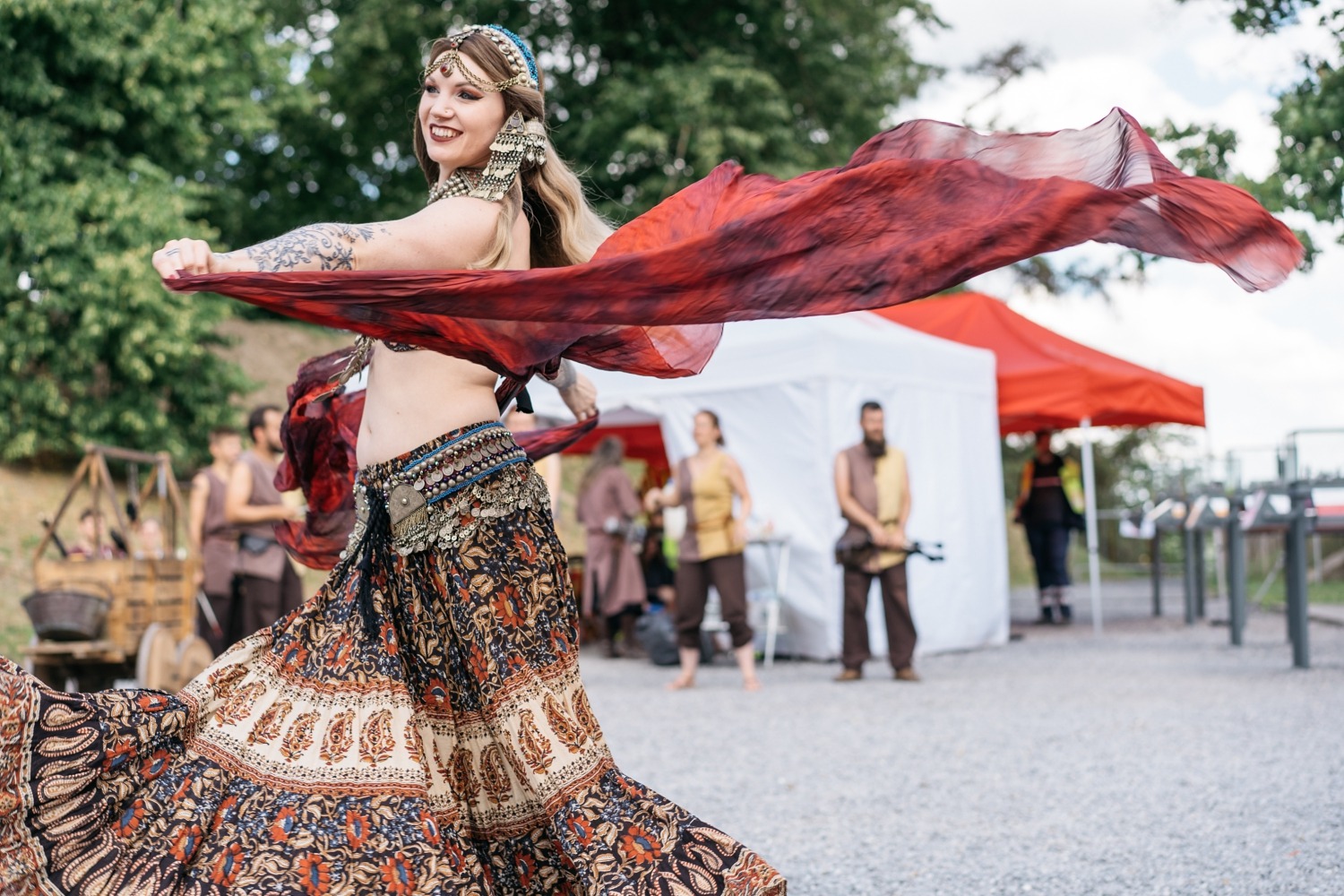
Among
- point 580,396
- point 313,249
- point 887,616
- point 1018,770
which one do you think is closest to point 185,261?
point 313,249

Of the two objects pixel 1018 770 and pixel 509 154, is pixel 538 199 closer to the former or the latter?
pixel 509 154

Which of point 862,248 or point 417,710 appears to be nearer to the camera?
point 862,248

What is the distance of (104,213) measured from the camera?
55.4ft

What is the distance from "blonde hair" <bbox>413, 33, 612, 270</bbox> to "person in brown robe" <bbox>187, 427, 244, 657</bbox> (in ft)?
18.2

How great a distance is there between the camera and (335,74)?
2233cm

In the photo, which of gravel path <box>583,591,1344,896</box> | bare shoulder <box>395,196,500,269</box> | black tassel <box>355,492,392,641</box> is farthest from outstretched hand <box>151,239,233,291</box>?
gravel path <box>583,591,1344,896</box>

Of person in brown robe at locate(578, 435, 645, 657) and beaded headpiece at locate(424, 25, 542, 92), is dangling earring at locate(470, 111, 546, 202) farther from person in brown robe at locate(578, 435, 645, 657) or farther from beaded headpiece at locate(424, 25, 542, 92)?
person in brown robe at locate(578, 435, 645, 657)

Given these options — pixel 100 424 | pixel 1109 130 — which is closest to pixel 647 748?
pixel 1109 130

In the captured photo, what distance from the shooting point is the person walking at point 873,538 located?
10.1 meters

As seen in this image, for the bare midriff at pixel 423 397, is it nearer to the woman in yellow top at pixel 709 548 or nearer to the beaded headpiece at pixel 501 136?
the beaded headpiece at pixel 501 136

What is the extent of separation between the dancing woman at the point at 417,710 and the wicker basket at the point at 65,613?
5.78m

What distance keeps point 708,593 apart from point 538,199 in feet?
24.5

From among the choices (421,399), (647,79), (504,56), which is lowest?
(421,399)

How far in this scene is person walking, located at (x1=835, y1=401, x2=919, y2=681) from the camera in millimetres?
10133
